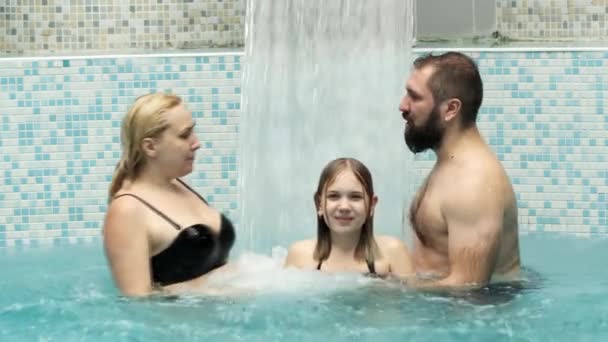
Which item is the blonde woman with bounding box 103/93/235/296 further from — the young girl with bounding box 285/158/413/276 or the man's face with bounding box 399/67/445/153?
the man's face with bounding box 399/67/445/153

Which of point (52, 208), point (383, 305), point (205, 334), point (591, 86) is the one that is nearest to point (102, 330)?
point (205, 334)

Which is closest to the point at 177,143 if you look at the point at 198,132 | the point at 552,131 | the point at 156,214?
the point at 156,214

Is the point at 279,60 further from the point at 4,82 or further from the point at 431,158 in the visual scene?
the point at 4,82

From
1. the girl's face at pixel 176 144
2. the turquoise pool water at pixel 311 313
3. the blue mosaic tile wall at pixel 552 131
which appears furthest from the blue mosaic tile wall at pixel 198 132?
the girl's face at pixel 176 144

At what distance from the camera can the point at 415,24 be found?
7910 mm

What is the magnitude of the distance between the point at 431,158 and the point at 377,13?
2.71 ft

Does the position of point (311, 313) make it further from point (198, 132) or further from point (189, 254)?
point (198, 132)

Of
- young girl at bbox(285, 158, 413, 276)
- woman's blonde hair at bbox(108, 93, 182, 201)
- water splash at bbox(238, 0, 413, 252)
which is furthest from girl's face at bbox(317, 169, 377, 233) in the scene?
water splash at bbox(238, 0, 413, 252)

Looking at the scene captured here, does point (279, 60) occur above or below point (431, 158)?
above

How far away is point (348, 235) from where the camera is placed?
476 centimetres

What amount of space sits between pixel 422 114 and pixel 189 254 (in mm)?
964

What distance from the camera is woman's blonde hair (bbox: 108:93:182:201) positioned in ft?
14.9

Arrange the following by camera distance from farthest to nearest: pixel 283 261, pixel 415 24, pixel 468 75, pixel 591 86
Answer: pixel 415 24, pixel 591 86, pixel 283 261, pixel 468 75

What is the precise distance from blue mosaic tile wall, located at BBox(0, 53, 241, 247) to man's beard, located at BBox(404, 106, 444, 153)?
2.50 metres
